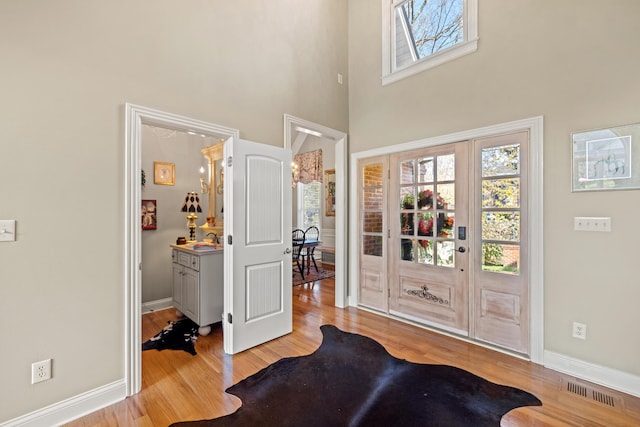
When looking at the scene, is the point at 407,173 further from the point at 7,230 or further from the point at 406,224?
the point at 7,230

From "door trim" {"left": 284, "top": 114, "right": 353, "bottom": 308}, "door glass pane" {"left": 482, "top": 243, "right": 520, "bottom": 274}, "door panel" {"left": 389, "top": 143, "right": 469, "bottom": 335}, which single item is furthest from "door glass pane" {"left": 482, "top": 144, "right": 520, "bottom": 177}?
"door trim" {"left": 284, "top": 114, "right": 353, "bottom": 308}

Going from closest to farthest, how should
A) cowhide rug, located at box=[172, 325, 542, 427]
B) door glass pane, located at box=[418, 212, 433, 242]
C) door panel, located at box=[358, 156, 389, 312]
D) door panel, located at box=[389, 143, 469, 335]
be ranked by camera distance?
cowhide rug, located at box=[172, 325, 542, 427] < door panel, located at box=[389, 143, 469, 335] < door glass pane, located at box=[418, 212, 433, 242] < door panel, located at box=[358, 156, 389, 312]

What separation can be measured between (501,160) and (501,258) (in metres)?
0.96

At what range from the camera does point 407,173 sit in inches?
137

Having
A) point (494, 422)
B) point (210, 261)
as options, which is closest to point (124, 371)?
point (210, 261)

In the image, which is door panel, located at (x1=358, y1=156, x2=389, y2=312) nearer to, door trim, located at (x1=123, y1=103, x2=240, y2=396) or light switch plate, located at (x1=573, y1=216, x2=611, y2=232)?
light switch plate, located at (x1=573, y1=216, x2=611, y2=232)

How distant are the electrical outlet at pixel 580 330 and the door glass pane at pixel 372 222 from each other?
6.78 ft

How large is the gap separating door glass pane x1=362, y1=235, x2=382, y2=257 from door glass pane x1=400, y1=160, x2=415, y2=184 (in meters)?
0.82

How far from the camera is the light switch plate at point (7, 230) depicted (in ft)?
5.55

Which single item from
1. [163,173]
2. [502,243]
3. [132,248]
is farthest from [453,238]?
[163,173]

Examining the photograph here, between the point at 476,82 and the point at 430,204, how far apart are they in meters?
1.34

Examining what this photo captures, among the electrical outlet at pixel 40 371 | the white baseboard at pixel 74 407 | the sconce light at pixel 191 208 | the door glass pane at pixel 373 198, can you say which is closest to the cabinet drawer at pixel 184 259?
the sconce light at pixel 191 208

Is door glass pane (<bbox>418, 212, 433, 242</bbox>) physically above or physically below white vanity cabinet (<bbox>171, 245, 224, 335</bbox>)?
above

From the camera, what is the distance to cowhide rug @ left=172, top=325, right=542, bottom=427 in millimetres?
1844
